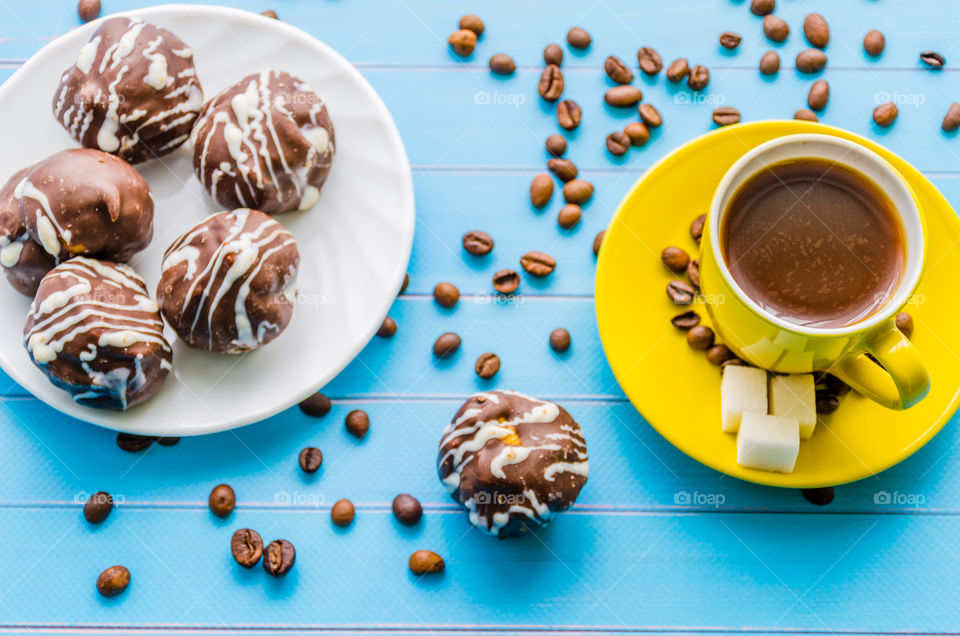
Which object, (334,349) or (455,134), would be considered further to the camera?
(455,134)

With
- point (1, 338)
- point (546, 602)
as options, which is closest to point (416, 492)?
point (546, 602)

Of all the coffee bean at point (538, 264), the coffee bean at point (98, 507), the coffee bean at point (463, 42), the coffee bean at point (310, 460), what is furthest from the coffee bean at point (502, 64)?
the coffee bean at point (98, 507)

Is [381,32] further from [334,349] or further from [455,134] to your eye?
[334,349]

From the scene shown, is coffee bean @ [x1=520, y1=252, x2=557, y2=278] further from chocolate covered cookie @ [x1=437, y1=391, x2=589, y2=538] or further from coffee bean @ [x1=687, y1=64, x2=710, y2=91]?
coffee bean @ [x1=687, y1=64, x2=710, y2=91]

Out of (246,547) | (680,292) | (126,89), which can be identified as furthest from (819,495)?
(126,89)

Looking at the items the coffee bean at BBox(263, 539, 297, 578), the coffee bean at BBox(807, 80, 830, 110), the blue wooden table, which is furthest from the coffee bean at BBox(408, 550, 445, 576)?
the coffee bean at BBox(807, 80, 830, 110)

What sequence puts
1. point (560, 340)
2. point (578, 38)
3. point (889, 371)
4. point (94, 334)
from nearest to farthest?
point (889, 371) → point (94, 334) → point (560, 340) → point (578, 38)

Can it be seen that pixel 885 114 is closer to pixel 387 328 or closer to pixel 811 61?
pixel 811 61
